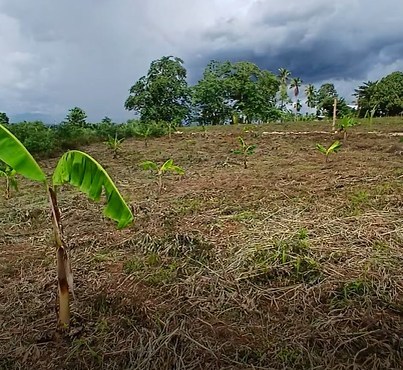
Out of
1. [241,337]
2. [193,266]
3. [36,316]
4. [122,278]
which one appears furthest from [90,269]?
[241,337]

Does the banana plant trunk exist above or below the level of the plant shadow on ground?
above

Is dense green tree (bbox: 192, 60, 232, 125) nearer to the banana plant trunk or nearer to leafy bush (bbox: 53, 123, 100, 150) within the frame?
leafy bush (bbox: 53, 123, 100, 150)

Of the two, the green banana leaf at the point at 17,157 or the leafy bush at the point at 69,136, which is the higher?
the green banana leaf at the point at 17,157

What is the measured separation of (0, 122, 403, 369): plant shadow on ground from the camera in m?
2.14

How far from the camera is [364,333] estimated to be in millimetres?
2170

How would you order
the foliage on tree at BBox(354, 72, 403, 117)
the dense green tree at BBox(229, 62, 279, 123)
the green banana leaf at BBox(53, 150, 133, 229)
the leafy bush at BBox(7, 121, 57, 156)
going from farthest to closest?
the dense green tree at BBox(229, 62, 279, 123) < the foliage on tree at BBox(354, 72, 403, 117) < the leafy bush at BBox(7, 121, 57, 156) < the green banana leaf at BBox(53, 150, 133, 229)

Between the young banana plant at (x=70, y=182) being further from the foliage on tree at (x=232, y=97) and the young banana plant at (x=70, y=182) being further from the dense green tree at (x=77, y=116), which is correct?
the foliage on tree at (x=232, y=97)

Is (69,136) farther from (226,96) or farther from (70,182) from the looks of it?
(226,96)

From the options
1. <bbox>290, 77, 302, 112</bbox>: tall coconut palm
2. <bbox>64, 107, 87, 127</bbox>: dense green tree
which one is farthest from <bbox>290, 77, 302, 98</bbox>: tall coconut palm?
<bbox>64, 107, 87, 127</bbox>: dense green tree

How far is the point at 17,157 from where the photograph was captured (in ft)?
6.93

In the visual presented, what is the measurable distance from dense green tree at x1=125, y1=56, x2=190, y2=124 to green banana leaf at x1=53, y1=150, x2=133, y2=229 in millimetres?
21793

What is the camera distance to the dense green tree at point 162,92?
2391 cm

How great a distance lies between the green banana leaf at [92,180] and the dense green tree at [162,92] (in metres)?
21.8

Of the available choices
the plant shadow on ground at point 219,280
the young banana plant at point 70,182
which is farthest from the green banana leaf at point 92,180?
the plant shadow on ground at point 219,280
